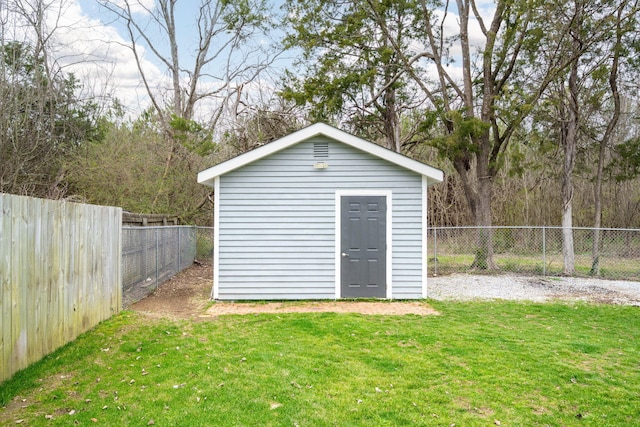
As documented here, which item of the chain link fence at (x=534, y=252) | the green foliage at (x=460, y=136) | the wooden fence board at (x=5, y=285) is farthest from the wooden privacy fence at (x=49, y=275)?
the green foliage at (x=460, y=136)

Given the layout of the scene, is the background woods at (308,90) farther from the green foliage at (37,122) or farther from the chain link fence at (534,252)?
the chain link fence at (534,252)

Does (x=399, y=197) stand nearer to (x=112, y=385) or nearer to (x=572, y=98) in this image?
(x=112, y=385)

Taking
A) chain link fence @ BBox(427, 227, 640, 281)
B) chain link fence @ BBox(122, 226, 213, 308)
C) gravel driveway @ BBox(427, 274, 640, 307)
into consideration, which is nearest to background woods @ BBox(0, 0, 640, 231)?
chain link fence @ BBox(427, 227, 640, 281)

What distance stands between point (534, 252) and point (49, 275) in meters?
15.0

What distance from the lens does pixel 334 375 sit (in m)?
4.30

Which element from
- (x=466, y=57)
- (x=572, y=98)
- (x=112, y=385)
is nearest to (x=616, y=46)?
(x=572, y=98)

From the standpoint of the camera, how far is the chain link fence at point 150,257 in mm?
7742

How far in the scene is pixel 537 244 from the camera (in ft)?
51.8

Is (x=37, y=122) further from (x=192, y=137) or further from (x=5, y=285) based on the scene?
(x=5, y=285)

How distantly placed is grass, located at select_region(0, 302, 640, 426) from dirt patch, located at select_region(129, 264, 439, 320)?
0.70 metres

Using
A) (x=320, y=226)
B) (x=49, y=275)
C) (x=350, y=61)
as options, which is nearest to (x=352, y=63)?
(x=350, y=61)

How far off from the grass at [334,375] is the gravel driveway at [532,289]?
7.35 ft

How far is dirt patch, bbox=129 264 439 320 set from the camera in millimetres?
7191

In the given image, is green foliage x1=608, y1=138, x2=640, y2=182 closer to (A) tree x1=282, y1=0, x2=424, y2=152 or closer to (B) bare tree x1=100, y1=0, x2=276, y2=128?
(A) tree x1=282, y1=0, x2=424, y2=152
